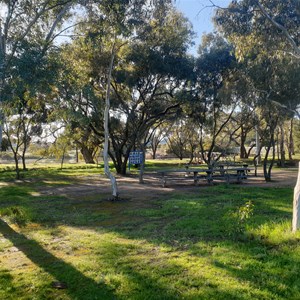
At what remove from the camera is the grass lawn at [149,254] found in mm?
4207

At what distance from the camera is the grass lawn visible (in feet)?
13.8

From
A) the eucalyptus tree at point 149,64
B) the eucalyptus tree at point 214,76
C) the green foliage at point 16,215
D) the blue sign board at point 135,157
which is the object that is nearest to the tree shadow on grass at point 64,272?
the green foliage at point 16,215

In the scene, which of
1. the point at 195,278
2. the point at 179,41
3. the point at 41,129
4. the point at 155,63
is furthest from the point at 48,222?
the point at 41,129

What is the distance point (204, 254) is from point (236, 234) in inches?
55.0

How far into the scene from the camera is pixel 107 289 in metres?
4.25

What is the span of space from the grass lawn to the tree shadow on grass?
0.01m

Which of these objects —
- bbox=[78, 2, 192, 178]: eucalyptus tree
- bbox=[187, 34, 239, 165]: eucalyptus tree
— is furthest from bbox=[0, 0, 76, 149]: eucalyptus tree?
bbox=[187, 34, 239, 165]: eucalyptus tree

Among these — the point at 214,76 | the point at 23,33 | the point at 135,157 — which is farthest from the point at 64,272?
the point at 214,76

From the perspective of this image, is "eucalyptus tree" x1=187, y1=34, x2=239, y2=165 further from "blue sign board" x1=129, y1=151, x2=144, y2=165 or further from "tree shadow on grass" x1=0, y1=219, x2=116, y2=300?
"tree shadow on grass" x1=0, y1=219, x2=116, y2=300

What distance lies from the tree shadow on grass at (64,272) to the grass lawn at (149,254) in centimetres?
1

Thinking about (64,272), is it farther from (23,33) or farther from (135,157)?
(135,157)

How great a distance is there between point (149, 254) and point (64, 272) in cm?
141

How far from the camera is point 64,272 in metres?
4.88

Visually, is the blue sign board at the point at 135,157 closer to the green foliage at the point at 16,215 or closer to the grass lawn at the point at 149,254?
the grass lawn at the point at 149,254
